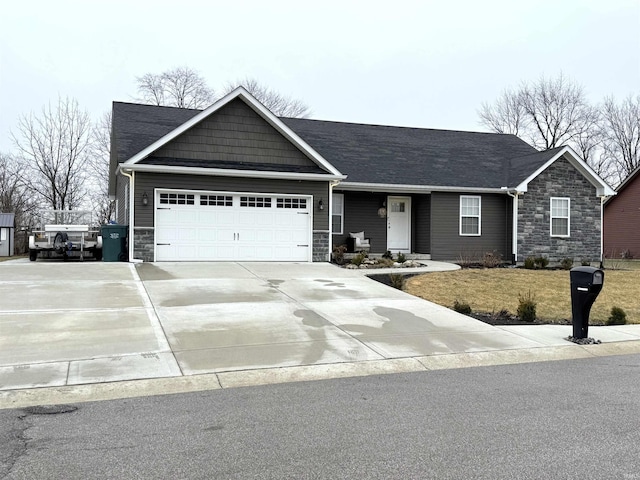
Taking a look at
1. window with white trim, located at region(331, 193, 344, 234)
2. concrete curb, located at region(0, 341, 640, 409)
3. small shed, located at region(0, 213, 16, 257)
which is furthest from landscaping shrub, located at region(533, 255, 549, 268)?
small shed, located at region(0, 213, 16, 257)

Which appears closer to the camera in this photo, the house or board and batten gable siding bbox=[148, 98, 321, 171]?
the house

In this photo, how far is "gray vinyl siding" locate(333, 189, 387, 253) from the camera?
Result: 64.6 ft

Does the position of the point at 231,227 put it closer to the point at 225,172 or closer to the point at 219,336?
the point at 225,172

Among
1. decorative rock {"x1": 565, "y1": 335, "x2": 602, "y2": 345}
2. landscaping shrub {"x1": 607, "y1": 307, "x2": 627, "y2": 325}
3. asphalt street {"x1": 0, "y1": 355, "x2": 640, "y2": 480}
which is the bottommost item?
asphalt street {"x1": 0, "y1": 355, "x2": 640, "y2": 480}

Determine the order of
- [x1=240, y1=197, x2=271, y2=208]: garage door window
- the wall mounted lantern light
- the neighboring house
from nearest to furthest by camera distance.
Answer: [x1=240, y1=197, x2=271, y2=208]: garage door window, the wall mounted lantern light, the neighboring house

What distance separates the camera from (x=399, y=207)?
2072cm

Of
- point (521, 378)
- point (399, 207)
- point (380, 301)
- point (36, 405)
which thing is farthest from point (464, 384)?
point (399, 207)

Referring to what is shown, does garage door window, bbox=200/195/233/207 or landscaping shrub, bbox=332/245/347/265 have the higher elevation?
garage door window, bbox=200/195/233/207

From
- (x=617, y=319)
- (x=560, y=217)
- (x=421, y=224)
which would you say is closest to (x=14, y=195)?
(x=421, y=224)

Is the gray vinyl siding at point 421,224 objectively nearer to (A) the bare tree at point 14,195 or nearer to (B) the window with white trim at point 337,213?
(B) the window with white trim at point 337,213

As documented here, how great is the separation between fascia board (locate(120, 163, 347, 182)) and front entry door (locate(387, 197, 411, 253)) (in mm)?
4301

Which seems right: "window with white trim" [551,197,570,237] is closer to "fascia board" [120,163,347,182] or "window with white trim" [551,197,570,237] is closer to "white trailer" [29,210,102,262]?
"fascia board" [120,163,347,182]

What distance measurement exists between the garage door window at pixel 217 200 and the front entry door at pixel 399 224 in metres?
6.95

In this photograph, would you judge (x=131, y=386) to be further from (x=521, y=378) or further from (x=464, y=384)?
(x=521, y=378)
